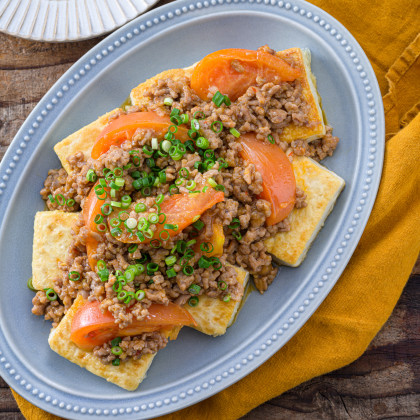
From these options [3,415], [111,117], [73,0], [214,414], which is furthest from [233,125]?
[3,415]

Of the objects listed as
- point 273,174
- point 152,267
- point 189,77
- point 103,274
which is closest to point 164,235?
point 152,267

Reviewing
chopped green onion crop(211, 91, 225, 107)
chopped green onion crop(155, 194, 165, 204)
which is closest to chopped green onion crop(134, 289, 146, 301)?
chopped green onion crop(155, 194, 165, 204)

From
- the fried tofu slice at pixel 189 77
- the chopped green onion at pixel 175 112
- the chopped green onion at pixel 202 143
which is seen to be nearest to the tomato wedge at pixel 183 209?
the chopped green onion at pixel 202 143

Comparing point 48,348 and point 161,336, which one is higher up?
point 161,336

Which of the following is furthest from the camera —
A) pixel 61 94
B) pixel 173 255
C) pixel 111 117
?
pixel 61 94

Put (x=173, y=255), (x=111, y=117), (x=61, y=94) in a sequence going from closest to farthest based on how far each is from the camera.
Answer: (x=173, y=255), (x=111, y=117), (x=61, y=94)

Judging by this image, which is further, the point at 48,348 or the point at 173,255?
the point at 48,348

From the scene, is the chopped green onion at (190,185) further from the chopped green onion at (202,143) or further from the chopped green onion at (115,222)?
the chopped green onion at (115,222)

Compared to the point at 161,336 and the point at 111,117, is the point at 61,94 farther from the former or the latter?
the point at 161,336

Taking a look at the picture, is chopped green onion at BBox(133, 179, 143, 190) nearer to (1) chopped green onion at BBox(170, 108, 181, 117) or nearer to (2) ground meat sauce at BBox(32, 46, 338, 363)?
(2) ground meat sauce at BBox(32, 46, 338, 363)
